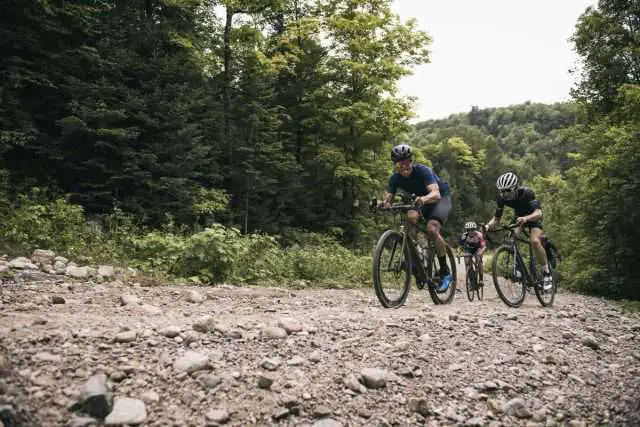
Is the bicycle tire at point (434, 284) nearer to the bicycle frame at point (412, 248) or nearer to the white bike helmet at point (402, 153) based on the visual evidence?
the bicycle frame at point (412, 248)

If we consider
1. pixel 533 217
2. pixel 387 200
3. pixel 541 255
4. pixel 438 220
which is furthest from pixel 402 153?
pixel 541 255

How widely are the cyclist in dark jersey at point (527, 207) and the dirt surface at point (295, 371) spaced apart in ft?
11.0

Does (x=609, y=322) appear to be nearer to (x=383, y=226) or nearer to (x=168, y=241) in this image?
(x=168, y=241)

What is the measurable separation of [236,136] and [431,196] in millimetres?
14145

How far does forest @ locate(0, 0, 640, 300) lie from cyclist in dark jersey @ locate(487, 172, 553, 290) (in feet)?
14.8

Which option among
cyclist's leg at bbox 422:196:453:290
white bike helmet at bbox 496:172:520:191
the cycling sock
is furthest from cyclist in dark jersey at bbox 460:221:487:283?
cyclist's leg at bbox 422:196:453:290

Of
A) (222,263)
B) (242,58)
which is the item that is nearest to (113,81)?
(242,58)

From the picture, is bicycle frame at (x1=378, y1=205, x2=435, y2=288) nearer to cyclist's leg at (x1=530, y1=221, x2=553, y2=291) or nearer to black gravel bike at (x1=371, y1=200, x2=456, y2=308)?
black gravel bike at (x1=371, y1=200, x2=456, y2=308)

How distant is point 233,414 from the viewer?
2438mm

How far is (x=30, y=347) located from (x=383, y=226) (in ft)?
70.3

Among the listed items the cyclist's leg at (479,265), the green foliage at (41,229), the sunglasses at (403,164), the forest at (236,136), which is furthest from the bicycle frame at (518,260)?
the green foliage at (41,229)

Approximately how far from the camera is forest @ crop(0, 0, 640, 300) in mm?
10258

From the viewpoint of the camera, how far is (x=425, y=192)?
6465 millimetres

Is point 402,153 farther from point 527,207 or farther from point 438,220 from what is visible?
point 527,207
